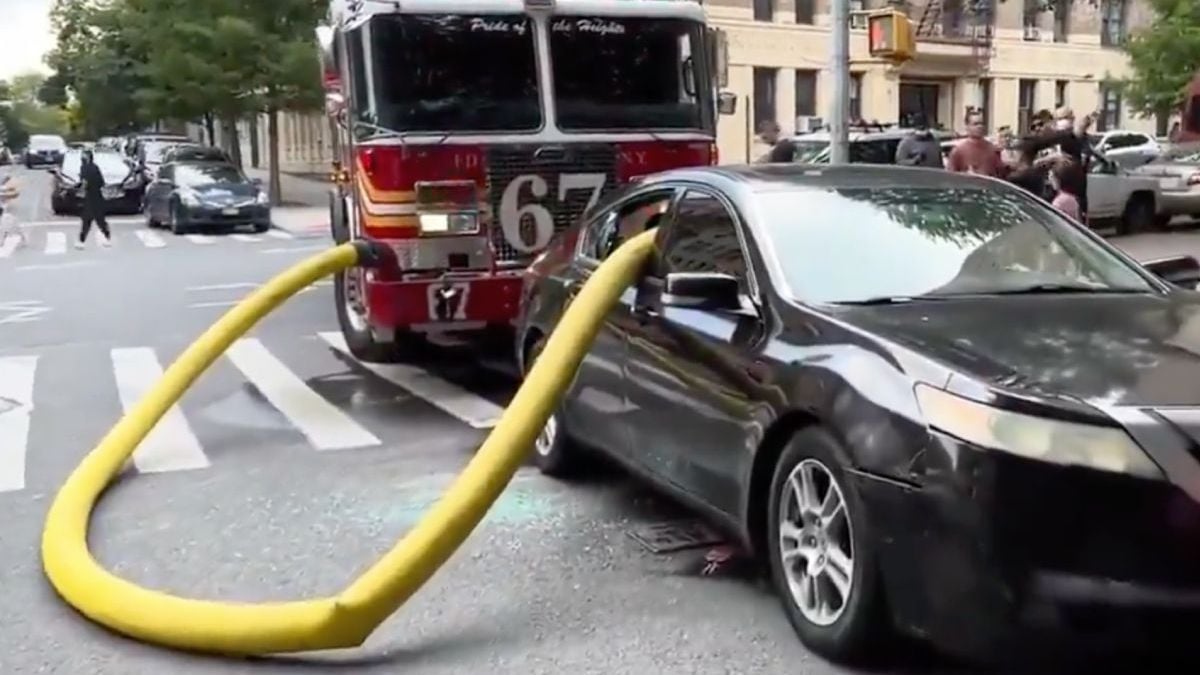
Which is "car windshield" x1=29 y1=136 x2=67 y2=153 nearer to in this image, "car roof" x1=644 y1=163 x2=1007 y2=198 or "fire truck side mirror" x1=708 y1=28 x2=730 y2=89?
"fire truck side mirror" x1=708 y1=28 x2=730 y2=89

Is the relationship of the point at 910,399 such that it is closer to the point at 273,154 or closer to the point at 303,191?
the point at 273,154

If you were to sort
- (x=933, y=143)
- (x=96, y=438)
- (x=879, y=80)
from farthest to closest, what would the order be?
1. (x=879, y=80)
2. (x=933, y=143)
3. (x=96, y=438)

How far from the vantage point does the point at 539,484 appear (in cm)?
Result: 691

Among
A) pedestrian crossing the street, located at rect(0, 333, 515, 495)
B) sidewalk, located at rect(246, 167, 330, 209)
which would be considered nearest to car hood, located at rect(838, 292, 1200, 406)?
pedestrian crossing the street, located at rect(0, 333, 515, 495)

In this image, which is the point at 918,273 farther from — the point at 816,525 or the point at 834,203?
the point at 816,525

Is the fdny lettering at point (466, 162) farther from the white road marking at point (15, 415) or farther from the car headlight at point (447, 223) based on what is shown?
the white road marking at point (15, 415)

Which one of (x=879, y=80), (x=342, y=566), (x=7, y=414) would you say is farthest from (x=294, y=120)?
(x=342, y=566)

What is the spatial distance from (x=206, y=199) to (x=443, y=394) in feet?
60.8

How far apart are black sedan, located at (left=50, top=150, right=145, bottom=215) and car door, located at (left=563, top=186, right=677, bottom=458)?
90.2 feet

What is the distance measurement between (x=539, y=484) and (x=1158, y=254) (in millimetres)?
13586

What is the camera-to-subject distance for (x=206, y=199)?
1048 inches

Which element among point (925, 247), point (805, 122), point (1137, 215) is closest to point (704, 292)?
point (925, 247)

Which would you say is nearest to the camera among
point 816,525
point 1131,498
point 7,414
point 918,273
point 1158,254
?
point 1131,498

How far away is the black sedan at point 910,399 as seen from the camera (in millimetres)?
3725
